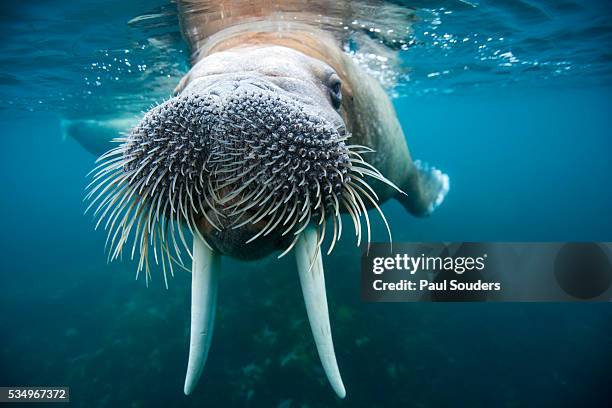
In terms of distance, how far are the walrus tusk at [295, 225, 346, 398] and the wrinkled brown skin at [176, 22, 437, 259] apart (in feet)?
0.48

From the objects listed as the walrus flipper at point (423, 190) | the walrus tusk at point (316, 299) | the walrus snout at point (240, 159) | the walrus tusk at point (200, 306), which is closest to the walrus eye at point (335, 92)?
the walrus snout at point (240, 159)

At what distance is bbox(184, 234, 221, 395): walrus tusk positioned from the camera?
2.21m

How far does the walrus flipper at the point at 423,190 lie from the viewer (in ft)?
20.7

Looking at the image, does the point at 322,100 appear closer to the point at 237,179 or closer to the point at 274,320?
the point at 237,179

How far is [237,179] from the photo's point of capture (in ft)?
6.06

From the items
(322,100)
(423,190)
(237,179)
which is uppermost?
(423,190)

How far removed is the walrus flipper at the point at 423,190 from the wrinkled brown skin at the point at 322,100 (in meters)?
0.41

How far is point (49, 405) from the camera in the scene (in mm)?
7309

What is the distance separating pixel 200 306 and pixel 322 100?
1.50 meters

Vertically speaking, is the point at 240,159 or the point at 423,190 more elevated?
the point at 423,190

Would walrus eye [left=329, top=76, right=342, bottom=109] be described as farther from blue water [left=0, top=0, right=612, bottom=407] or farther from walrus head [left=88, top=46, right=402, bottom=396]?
blue water [left=0, top=0, right=612, bottom=407]

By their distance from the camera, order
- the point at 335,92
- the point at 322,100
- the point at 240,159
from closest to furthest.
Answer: the point at 240,159, the point at 322,100, the point at 335,92

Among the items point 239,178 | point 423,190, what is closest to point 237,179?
point 239,178

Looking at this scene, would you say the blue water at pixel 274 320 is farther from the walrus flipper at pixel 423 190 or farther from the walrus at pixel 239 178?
the walrus at pixel 239 178
